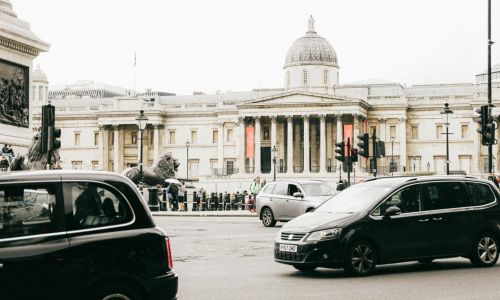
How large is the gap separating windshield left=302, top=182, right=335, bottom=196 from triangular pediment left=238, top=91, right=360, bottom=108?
2804 inches

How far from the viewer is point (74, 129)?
4572 inches

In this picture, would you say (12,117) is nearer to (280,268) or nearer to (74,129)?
(280,268)

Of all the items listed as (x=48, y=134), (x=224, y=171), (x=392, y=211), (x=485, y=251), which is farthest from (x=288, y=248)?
(x=224, y=171)

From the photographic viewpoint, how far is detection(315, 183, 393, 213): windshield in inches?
599

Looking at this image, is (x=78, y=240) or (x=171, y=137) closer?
(x=78, y=240)

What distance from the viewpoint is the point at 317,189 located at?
2900 centimetres

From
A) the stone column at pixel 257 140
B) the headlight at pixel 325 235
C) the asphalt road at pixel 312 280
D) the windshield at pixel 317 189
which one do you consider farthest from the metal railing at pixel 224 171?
the headlight at pixel 325 235

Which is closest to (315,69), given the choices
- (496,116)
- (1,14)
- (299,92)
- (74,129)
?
(299,92)

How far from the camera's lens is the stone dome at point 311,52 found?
10731 centimetres

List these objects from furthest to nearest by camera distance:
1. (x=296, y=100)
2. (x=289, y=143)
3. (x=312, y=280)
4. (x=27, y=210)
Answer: (x=289, y=143) < (x=296, y=100) < (x=312, y=280) < (x=27, y=210)

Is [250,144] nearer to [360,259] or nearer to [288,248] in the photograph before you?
[288,248]

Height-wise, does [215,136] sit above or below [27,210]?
above

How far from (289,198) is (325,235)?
1454 centimetres

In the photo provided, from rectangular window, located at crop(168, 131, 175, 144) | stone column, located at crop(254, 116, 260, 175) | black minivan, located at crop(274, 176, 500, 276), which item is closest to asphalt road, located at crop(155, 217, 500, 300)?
black minivan, located at crop(274, 176, 500, 276)
